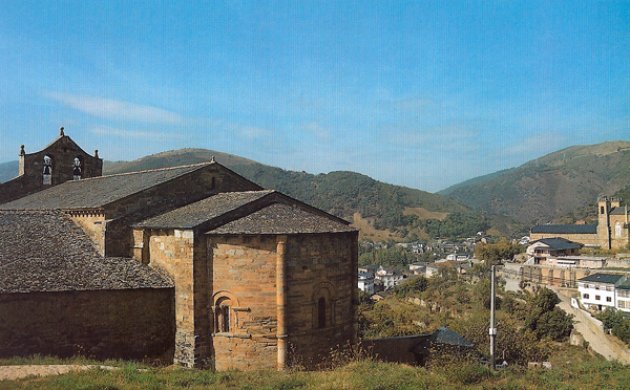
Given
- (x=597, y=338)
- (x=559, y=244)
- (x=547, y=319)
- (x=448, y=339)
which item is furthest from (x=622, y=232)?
(x=448, y=339)

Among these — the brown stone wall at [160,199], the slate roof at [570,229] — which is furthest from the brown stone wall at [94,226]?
the slate roof at [570,229]

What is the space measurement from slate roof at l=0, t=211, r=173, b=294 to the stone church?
3cm

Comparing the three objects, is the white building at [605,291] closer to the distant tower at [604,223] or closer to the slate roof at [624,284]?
the slate roof at [624,284]

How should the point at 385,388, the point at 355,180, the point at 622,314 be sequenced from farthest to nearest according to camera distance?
the point at 355,180
the point at 622,314
the point at 385,388

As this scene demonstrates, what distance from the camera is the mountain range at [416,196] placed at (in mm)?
125750

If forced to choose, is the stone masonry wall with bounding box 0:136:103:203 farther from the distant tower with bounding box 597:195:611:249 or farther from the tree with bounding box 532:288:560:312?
the distant tower with bounding box 597:195:611:249

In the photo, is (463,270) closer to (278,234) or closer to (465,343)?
(465,343)

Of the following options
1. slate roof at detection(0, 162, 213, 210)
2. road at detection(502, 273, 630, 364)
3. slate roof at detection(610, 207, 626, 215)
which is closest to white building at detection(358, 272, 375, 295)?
slate roof at detection(610, 207, 626, 215)

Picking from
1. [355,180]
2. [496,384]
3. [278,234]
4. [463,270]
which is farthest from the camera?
[355,180]

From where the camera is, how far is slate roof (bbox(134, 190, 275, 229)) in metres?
14.3

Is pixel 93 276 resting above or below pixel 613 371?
above

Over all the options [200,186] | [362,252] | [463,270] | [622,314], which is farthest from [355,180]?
[200,186]

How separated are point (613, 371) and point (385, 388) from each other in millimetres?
5970

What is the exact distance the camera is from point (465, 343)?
55.4 ft
